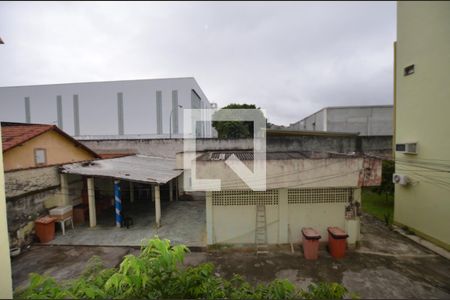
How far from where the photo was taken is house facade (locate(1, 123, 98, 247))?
636 cm

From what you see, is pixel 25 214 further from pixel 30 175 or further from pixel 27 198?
pixel 30 175

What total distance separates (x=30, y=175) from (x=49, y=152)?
60.4 inches

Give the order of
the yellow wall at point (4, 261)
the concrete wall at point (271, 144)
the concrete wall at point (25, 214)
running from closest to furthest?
1. the yellow wall at point (4, 261)
2. the concrete wall at point (25, 214)
3. the concrete wall at point (271, 144)

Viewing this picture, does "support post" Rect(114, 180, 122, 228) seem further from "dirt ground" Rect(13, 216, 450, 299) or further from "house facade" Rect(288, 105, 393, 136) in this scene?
"house facade" Rect(288, 105, 393, 136)

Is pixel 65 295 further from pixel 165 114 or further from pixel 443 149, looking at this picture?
pixel 165 114

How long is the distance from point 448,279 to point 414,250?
1.34 metres

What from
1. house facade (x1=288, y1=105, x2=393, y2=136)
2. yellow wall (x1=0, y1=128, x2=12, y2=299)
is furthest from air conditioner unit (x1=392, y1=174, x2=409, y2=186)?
yellow wall (x1=0, y1=128, x2=12, y2=299)

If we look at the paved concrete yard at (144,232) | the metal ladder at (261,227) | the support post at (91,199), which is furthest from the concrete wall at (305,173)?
the support post at (91,199)

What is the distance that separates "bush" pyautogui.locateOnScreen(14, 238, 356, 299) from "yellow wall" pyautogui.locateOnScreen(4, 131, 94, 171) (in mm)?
7178

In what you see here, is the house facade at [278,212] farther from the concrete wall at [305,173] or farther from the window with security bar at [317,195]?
the concrete wall at [305,173]

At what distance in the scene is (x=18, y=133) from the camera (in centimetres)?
752

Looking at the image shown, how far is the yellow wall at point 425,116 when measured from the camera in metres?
5.95

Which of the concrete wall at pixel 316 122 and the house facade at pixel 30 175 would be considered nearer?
the house facade at pixel 30 175

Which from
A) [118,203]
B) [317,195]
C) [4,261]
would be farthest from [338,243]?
[118,203]
